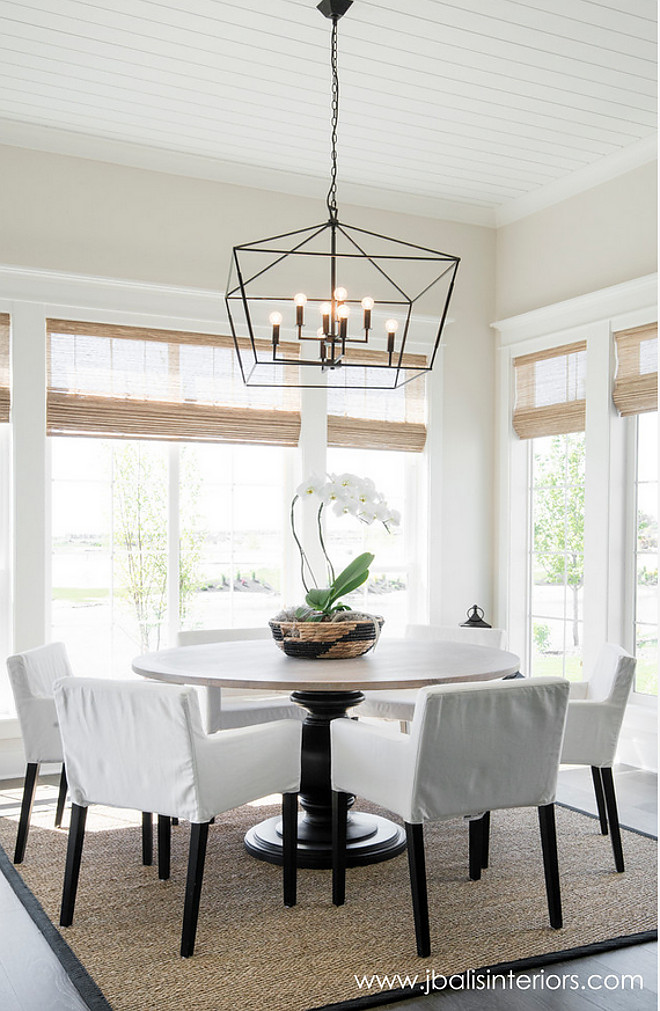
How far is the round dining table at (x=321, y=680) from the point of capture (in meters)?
2.97

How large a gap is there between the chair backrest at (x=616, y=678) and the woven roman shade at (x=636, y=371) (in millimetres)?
1597

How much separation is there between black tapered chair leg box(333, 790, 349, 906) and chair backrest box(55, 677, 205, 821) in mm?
498

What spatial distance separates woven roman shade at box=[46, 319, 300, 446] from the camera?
4.66 metres

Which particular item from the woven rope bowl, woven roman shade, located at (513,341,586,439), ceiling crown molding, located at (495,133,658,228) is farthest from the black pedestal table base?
ceiling crown molding, located at (495,133,658,228)

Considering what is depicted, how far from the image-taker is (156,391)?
486 centimetres

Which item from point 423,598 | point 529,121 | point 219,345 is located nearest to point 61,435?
point 219,345

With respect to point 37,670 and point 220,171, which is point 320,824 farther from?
point 220,171

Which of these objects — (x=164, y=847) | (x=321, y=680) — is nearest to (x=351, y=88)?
(x=321, y=680)

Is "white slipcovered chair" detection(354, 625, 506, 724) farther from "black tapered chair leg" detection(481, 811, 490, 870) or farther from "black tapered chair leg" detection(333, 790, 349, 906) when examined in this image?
"black tapered chair leg" detection(333, 790, 349, 906)

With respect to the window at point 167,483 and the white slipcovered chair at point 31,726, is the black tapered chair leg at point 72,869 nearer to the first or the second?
the white slipcovered chair at point 31,726

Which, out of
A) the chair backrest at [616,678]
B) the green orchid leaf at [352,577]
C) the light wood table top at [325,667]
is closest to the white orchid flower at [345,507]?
the green orchid leaf at [352,577]

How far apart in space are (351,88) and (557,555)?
2.72 m

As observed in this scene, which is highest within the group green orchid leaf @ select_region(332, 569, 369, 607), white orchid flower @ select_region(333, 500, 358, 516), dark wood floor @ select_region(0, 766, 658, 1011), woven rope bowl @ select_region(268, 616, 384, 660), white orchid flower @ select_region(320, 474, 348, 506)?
white orchid flower @ select_region(320, 474, 348, 506)

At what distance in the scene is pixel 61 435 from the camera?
4629 millimetres
